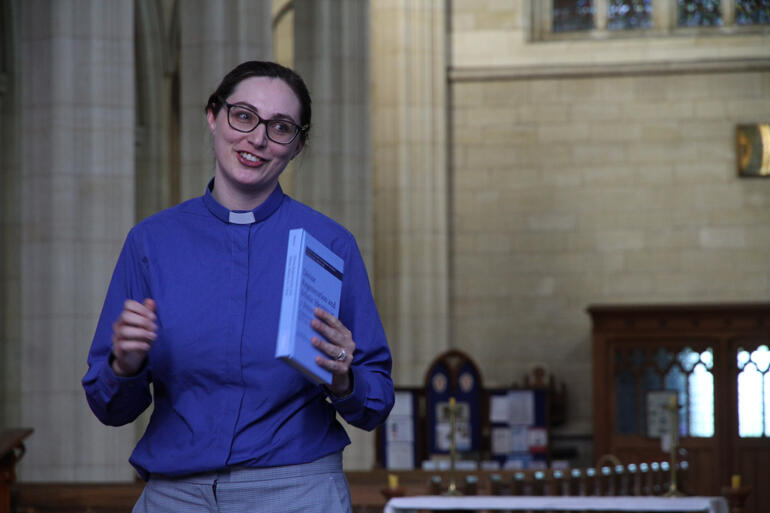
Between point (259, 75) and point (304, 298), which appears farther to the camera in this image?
point (259, 75)

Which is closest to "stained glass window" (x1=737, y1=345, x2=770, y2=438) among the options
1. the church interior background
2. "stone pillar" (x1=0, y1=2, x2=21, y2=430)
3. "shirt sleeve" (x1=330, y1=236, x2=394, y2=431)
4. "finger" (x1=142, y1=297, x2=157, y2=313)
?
the church interior background

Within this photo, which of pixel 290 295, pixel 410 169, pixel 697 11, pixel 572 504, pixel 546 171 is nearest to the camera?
pixel 290 295

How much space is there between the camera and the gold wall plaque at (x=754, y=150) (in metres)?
17.1

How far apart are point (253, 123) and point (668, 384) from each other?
1305cm

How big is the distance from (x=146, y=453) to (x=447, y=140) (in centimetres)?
1589

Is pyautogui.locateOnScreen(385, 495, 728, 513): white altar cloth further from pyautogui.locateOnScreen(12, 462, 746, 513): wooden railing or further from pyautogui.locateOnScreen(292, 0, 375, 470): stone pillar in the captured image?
pyautogui.locateOnScreen(292, 0, 375, 470): stone pillar

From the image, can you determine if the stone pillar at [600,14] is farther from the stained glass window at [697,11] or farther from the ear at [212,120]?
the ear at [212,120]

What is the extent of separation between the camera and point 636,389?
14.8 m

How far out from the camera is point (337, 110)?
13844mm

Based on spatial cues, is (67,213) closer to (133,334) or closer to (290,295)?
(133,334)

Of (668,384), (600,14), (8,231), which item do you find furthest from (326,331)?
(600,14)

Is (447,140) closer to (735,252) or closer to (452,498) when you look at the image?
(735,252)

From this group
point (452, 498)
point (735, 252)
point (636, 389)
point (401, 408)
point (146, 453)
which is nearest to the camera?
point (146, 453)

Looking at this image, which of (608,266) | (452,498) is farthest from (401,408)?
(452,498)
